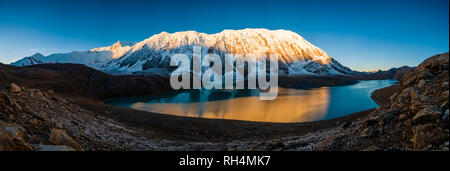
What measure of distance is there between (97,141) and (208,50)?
7687 inches

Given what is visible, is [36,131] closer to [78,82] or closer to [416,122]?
[416,122]

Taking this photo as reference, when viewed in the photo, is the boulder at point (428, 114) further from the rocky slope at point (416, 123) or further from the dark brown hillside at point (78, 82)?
the dark brown hillside at point (78, 82)

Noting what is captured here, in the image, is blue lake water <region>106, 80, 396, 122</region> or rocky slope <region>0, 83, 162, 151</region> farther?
blue lake water <region>106, 80, 396, 122</region>

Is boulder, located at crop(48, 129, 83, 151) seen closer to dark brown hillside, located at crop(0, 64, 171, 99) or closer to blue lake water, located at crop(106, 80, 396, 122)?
blue lake water, located at crop(106, 80, 396, 122)

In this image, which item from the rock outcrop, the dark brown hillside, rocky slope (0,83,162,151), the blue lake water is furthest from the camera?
the dark brown hillside

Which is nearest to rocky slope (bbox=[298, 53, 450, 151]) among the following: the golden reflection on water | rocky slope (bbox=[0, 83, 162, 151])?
rocky slope (bbox=[0, 83, 162, 151])

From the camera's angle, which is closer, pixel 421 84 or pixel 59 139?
pixel 59 139

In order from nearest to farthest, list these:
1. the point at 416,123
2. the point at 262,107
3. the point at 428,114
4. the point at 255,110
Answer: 1. the point at 428,114
2. the point at 416,123
3. the point at 255,110
4. the point at 262,107

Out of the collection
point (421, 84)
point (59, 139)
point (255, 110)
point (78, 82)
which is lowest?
point (255, 110)

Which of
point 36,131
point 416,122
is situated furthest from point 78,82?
point 416,122

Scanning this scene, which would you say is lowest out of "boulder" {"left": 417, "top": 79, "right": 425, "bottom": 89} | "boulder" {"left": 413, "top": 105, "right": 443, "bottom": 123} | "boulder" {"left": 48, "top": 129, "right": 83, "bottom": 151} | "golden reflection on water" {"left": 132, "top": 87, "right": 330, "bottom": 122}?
"golden reflection on water" {"left": 132, "top": 87, "right": 330, "bottom": 122}

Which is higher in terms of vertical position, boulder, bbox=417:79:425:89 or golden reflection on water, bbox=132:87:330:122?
boulder, bbox=417:79:425:89

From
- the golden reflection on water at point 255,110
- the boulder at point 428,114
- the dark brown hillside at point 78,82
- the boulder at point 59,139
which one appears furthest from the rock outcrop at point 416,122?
the dark brown hillside at point 78,82
